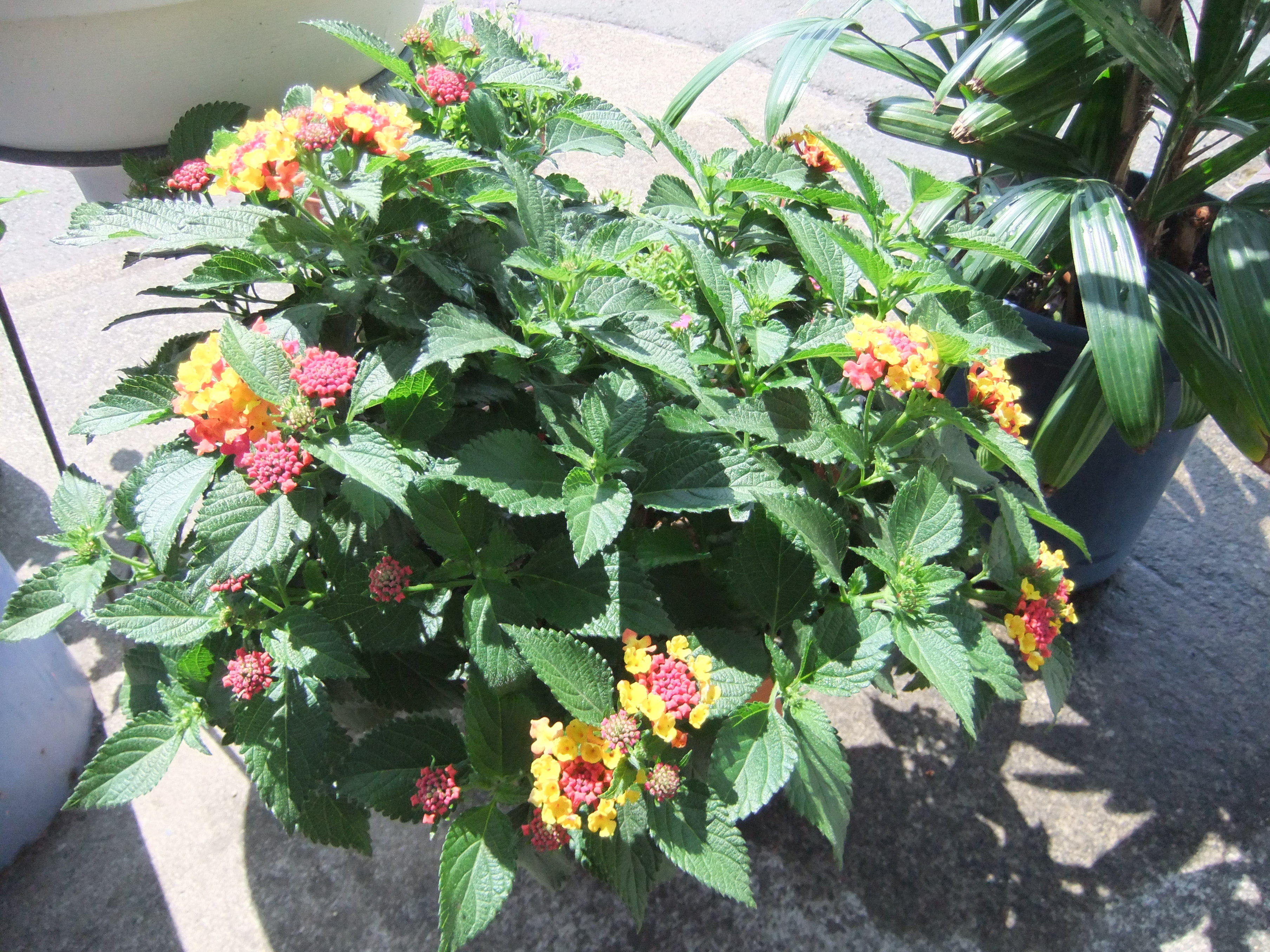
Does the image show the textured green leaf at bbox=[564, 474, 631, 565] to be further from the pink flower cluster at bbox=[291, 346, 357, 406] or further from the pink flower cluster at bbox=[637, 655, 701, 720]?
the pink flower cluster at bbox=[291, 346, 357, 406]

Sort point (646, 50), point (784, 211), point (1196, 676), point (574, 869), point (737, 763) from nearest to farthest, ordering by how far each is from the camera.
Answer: point (737, 763) < point (784, 211) < point (574, 869) < point (1196, 676) < point (646, 50)

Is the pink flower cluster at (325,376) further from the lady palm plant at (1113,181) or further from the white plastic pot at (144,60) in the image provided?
the lady palm plant at (1113,181)

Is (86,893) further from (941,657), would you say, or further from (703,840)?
(941,657)

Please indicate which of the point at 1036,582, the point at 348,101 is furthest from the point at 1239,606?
the point at 348,101

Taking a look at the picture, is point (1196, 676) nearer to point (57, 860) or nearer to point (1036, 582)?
point (1036, 582)

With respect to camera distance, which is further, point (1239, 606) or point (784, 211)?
point (1239, 606)

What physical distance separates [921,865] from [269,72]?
1353 millimetres

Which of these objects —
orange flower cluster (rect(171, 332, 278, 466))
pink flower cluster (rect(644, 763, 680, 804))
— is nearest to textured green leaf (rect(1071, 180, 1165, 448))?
pink flower cluster (rect(644, 763, 680, 804))

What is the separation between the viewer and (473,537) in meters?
0.94

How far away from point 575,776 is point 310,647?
11.5 inches

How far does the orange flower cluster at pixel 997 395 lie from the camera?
3.28 ft

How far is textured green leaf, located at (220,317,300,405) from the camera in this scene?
2.69 ft

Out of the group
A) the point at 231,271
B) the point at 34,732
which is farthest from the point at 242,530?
the point at 34,732

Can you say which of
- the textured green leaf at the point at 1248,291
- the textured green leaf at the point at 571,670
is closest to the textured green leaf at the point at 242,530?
the textured green leaf at the point at 571,670
